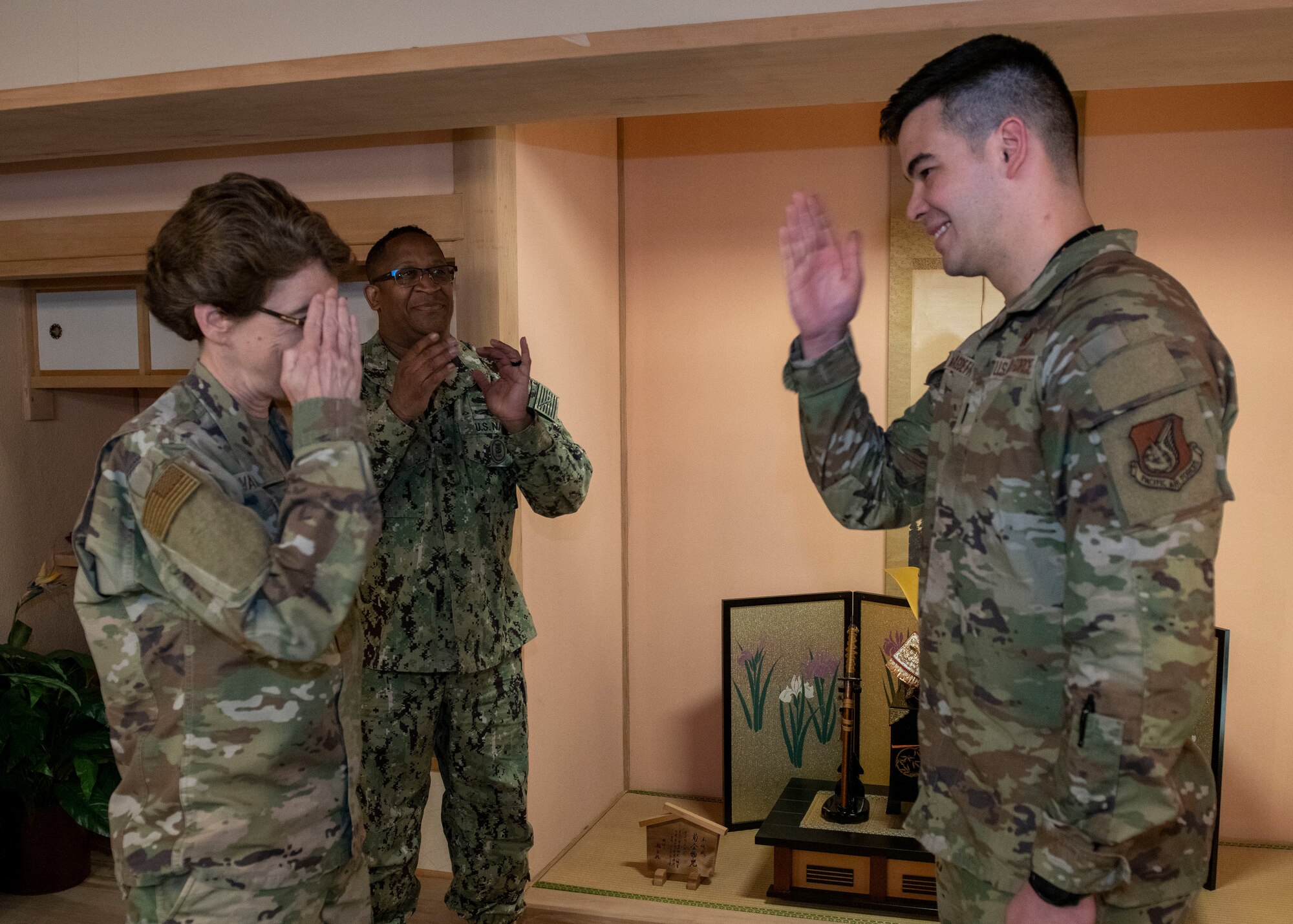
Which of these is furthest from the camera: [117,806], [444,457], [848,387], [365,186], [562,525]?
[562,525]

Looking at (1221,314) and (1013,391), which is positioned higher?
(1221,314)

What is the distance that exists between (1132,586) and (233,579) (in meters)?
1.03

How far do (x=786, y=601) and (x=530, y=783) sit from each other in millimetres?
976

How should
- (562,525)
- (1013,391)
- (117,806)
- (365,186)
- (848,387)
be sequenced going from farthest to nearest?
(562,525) < (365,186) < (848,387) < (117,806) < (1013,391)

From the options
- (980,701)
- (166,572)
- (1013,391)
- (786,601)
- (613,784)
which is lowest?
(613,784)

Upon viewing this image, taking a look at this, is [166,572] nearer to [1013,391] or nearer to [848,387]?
[848,387]

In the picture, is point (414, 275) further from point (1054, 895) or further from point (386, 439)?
point (1054, 895)

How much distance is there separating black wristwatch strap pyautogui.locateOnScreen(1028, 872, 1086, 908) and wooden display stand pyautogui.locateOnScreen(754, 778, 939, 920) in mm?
1718

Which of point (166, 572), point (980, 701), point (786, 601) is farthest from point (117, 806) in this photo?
point (786, 601)

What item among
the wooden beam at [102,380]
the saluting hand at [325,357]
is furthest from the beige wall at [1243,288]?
the wooden beam at [102,380]

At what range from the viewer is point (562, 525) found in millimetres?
3250

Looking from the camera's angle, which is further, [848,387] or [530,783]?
[530,783]

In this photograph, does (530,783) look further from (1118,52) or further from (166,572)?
(1118,52)

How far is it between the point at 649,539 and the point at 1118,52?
222cm
